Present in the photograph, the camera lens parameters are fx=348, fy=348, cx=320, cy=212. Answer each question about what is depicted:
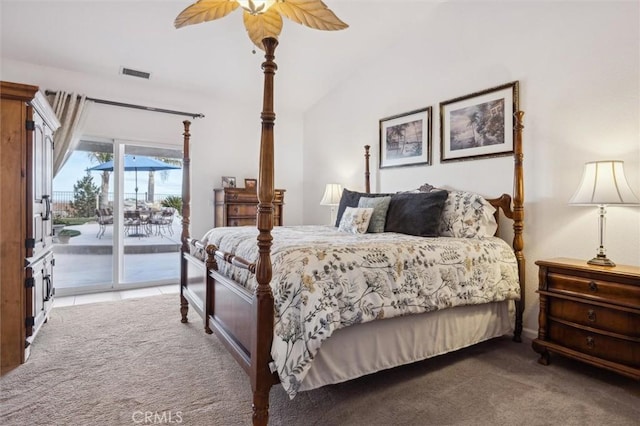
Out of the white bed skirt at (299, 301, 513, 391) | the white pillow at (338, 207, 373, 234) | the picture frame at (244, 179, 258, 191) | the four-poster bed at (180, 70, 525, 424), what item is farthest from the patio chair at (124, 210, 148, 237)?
the white bed skirt at (299, 301, 513, 391)

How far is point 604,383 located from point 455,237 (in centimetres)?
127

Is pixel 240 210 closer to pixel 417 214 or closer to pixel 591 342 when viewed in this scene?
pixel 417 214

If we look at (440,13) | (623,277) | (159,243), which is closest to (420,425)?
(623,277)

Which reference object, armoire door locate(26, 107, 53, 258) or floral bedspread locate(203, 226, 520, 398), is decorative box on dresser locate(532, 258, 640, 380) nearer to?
floral bedspread locate(203, 226, 520, 398)

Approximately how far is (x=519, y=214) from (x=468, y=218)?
41 centimetres

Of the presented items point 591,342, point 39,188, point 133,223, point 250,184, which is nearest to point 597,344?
point 591,342

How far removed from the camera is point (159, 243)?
4.98m

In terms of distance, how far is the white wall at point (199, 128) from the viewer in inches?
163

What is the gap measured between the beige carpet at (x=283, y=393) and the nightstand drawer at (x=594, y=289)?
53 centimetres

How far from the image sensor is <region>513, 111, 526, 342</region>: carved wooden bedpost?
2803 mm

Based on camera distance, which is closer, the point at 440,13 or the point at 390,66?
the point at 440,13

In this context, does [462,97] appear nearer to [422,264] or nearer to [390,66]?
[390,66]

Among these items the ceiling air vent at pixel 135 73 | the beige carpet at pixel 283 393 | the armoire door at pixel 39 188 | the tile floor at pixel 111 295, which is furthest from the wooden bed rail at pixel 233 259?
the ceiling air vent at pixel 135 73

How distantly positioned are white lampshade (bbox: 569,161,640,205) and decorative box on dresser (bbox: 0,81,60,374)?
3.69 metres
